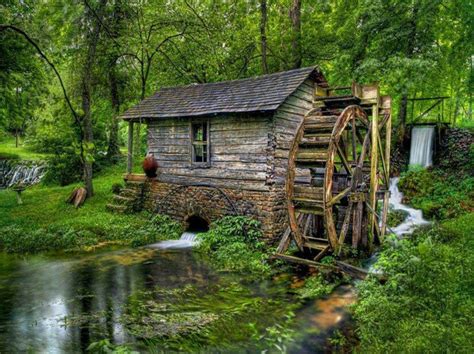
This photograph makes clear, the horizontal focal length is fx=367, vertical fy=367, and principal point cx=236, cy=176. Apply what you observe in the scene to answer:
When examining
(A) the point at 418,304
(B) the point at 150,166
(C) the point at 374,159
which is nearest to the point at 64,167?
(B) the point at 150,166

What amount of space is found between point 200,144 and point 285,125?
9.72 feet

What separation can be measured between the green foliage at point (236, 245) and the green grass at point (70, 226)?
2.10m

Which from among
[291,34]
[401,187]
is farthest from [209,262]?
[291,34]

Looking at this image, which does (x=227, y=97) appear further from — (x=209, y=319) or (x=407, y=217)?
(x=407, y=217)

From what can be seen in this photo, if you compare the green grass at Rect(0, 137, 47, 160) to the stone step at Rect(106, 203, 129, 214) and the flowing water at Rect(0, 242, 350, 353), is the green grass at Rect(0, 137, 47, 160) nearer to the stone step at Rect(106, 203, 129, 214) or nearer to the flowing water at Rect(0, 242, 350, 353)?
the stone step at Rect(106, 203, 129, 214)

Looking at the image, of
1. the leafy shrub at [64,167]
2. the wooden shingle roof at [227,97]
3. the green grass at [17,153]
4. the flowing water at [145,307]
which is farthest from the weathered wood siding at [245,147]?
the green grass at [17,153]

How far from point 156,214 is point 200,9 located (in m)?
A: 10.6

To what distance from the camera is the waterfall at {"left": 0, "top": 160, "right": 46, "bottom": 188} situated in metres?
20.8

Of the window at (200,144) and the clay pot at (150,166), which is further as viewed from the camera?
the clay pot at (150,166)

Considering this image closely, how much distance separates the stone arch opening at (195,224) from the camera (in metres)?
12.5

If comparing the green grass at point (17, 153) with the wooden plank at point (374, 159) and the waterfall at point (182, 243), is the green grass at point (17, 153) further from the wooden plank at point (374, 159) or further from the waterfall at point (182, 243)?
the wooden plank at point (374, 159)

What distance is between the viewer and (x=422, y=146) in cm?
1653

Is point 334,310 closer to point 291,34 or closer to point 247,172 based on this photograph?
→ point 247,172

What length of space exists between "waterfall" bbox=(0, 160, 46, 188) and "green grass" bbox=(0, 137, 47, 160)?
3.27 ft
